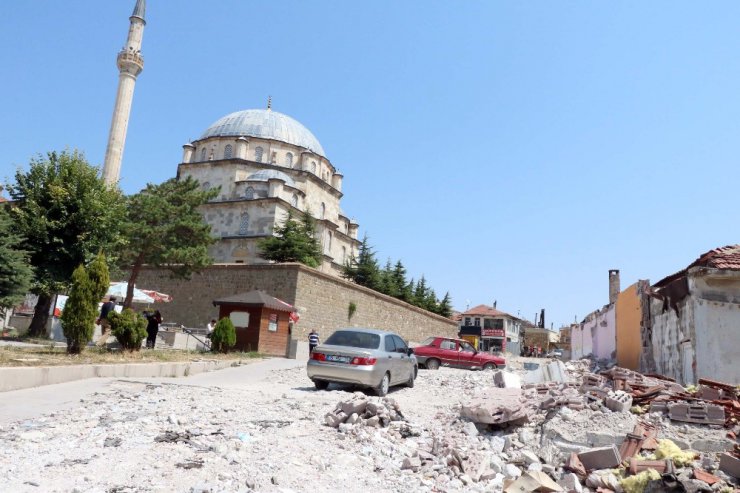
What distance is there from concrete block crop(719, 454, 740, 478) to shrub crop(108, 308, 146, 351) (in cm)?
1260

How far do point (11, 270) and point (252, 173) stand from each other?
2650cm

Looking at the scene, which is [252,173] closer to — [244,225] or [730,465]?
[244,225]

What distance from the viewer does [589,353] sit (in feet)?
90.7

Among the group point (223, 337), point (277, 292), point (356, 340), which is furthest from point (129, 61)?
point (356, 340)

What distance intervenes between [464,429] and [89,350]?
10957mm

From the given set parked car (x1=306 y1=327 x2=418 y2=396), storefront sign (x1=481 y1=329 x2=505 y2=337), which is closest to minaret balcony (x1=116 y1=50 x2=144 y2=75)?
parked car (x1=306 y1=327 x2=418 y2=396)

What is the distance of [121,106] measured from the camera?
112 ft

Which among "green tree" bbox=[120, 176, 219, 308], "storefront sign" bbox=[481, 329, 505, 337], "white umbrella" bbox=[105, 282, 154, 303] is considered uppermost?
"green tree" bbox=[120, 176, 219, 308]

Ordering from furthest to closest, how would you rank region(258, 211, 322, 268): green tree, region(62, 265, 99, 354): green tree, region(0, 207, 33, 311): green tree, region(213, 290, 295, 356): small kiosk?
region(258, 211, 322, 268): green tree → region(213, 290, 295, 356): small kiosk → region(0, 207, 33, 311): green tree → region(62, 265, 99, 354): green tree

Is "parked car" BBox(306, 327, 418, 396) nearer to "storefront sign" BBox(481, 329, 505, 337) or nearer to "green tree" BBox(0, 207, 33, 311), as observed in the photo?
"green tree" BBox(0, 207, 33, 311)

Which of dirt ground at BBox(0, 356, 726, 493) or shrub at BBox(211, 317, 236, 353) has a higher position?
shrub at BBox(211, 317, 236, 353)

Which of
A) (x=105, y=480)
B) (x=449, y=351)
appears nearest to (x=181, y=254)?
(x=449, y=351)

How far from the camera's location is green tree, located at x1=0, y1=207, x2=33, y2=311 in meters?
15.8

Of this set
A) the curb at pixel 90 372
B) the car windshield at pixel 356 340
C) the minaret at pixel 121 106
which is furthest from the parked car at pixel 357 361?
the minaret at pixel 121 106
